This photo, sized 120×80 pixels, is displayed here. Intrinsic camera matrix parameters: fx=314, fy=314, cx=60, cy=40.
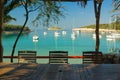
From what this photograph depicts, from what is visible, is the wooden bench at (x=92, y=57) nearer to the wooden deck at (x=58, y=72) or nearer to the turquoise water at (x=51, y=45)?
the wooden deck at (x=58, y=72)

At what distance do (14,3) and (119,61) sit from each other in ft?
16.4

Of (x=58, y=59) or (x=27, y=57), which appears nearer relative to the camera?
(x=58, y=59)

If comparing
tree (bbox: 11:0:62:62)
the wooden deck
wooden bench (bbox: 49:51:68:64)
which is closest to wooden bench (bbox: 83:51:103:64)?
wooden bench (bbox: 49:51:68:64)

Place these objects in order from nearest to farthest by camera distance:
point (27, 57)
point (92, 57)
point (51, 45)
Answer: point (92, 57)
point (27, 57)
point (51, 45)

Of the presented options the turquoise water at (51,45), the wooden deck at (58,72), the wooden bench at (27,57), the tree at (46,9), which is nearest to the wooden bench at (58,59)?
the wooden bench at (27,57)

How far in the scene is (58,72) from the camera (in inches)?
214

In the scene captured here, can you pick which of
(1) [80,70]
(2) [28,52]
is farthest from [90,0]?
(1) [80,70]

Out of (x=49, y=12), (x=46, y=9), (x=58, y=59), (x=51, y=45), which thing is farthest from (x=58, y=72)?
(x=51, y=45)

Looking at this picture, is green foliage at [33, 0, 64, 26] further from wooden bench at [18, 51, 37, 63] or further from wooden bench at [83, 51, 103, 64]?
wooden bench at [83, 51, 103, 64]

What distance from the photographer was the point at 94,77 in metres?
4.88

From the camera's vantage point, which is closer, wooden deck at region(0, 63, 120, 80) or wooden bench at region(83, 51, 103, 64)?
wooden deck at region(0, 63, 120, 80)

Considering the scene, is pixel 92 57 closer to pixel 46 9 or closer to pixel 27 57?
pixel 27 57

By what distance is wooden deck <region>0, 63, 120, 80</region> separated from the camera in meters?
4.87

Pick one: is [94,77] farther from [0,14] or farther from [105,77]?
[0,14]
